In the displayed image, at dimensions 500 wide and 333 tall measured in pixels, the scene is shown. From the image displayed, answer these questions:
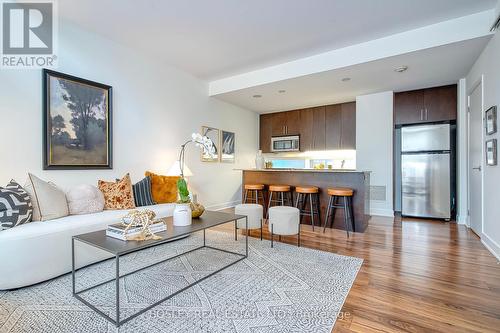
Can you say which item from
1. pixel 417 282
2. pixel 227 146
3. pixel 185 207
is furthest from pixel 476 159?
pixel 227 146

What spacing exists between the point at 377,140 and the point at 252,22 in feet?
11.3

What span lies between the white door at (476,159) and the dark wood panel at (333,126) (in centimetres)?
234

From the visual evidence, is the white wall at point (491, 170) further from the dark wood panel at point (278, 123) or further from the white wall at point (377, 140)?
the dark wood panel at point (278, 123)

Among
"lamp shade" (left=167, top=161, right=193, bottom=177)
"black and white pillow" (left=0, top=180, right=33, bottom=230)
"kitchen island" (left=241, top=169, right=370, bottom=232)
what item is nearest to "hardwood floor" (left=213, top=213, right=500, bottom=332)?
"kitchen island" (left=241, top=169, right=370, bottom=232)

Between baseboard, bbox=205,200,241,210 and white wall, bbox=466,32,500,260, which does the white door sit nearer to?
white wall, bbox=466,32,500,260

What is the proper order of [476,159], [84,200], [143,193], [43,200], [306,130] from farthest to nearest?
[306,130] → [476,159] → [143,193] → [84,200] → [43,200]

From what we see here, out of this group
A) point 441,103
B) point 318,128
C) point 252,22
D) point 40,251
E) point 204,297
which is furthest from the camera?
point 318,128

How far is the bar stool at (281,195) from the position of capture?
428cm

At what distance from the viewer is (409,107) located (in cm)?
495

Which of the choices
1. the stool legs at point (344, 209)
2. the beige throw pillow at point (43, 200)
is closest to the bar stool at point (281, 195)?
the stool legs at point (344, 209)

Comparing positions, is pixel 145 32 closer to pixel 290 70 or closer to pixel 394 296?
pixel 290 70

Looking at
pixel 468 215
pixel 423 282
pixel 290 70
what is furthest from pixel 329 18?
pixel 468 215

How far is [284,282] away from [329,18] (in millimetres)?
2885

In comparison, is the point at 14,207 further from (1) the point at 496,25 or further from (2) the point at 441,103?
(2) the point at 441,103
